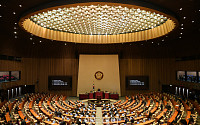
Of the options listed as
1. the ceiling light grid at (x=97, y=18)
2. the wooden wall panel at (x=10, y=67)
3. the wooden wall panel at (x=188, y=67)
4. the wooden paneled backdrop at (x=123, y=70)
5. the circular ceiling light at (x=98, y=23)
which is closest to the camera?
the circular ceiling light at (x=98, y=23)

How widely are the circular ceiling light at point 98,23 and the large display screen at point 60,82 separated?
23.5 feet

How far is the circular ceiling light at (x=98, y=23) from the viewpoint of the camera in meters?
12.9

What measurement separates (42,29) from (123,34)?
30.9 feet

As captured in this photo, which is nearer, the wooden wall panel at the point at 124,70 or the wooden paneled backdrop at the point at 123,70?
the wooden paneled backdrop at the point at 123,70

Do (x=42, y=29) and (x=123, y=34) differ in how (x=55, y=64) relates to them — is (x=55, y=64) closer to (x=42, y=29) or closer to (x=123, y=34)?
(x=42, y=29)

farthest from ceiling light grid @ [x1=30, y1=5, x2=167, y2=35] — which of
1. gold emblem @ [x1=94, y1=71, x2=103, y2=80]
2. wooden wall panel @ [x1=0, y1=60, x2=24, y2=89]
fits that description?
gold emblem @ [x1=94, y1=71, x2=103, y2=80]

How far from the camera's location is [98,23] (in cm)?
1677

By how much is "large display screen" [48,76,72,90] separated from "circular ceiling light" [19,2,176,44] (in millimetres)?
7164

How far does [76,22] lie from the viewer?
1636 cm

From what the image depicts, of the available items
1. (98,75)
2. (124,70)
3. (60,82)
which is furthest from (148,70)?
(60,82)

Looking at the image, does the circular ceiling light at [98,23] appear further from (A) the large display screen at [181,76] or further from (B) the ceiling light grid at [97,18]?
(A) the large display screen at [181,76]

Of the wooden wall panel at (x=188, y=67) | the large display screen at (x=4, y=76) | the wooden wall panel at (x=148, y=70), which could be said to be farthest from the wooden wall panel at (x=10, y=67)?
the wooden wall panel at (x=188, y=67)

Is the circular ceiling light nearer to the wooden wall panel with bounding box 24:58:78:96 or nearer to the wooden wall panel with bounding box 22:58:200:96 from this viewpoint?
the wooden wall panel with bounding box 22:58:200:96

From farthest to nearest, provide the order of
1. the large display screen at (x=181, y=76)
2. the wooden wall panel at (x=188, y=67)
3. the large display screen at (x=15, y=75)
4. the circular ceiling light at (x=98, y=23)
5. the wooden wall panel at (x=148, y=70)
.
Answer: the wooden wall panel at (x=148, y=70), the large display screen at (x=181, y=76), the large display screen at (x=15, y=75), the wooden wall panel at (x=188, y=67), the circular ceiling light at (x=98, y=23)
